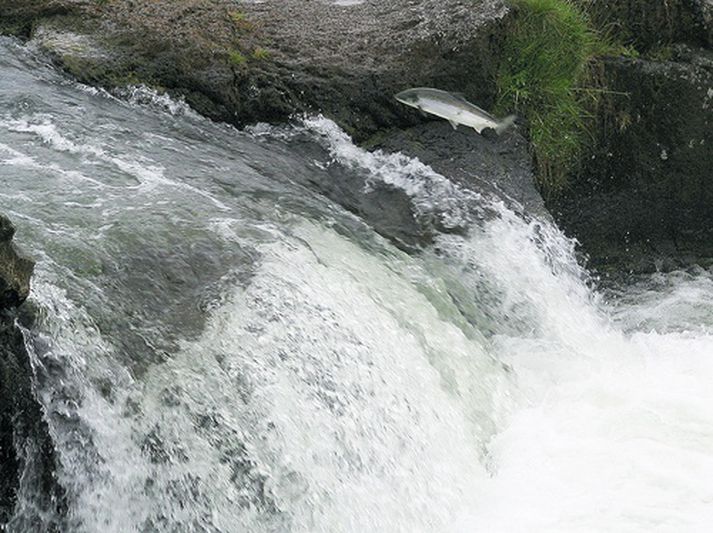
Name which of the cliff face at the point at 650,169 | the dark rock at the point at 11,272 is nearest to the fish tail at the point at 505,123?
the cliff face at the point at 650,169

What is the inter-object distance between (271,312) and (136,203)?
37.2 inches

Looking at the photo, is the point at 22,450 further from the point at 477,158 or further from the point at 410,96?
the point at 477,158

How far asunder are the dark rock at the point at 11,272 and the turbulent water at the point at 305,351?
264 millimetres

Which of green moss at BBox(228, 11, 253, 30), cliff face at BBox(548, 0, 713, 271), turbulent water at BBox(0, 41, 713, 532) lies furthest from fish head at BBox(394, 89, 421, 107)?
cliff face at BBox(548, 0, 713, 271)

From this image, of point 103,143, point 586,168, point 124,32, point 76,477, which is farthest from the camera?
point 586,168

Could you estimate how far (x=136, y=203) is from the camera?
5031 mm

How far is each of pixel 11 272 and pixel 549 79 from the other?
4.48 meters

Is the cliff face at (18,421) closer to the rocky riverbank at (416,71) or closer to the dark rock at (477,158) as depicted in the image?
the rocky riverbank at (416,71)

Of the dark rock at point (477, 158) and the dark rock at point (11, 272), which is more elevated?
the dark rock at point (11, 272)

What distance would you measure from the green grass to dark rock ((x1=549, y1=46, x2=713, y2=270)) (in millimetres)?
264

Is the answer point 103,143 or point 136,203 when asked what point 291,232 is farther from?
point 103,143

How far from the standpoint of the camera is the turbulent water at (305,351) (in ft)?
12.8

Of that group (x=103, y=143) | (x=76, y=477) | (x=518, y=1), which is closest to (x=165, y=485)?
(x=76, y=477)

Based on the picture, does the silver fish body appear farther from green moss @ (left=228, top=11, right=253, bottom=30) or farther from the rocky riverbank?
green moss @ (left=228, top=11, right=253, bottom=30)
